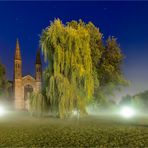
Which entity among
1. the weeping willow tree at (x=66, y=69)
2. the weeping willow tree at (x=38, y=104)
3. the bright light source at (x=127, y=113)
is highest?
the weeping willow tree at (x=66, y=69)

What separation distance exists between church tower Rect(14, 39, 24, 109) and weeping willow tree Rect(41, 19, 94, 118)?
2203 inches

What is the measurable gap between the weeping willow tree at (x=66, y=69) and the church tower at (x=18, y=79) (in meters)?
56.0

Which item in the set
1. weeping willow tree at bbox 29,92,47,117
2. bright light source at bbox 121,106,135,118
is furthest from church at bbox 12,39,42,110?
weeping willow tree at bbox 29,92,47,117

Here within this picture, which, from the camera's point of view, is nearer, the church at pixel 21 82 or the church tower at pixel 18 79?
the church tower at pixel 18 79

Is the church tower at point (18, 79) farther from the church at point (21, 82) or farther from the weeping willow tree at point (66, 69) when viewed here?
the weeping willow tree at point (66, 69)

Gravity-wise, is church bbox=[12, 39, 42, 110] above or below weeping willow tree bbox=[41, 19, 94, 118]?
above

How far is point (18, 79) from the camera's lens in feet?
277

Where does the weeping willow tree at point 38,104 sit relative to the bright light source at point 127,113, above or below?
above

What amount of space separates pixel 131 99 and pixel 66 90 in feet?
114

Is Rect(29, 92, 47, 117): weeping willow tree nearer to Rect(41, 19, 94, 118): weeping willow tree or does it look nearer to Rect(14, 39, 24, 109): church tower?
Rect(41, 19, 94, 118): weeping willow tree

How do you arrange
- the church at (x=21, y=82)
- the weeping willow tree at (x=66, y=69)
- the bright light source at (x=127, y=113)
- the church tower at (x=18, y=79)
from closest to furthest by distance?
the weeping willow tree at (x=66, y=69) → the bright light source at (x=127, y=113) → the church tower at (x=18, y=79) → the church at (x=21, y=82)

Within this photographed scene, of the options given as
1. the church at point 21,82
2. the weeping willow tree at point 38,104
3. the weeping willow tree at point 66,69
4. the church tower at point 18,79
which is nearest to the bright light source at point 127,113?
the weeping willow tree at point 66,69

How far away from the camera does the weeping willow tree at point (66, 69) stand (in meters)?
25.5

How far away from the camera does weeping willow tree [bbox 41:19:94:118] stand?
25.5 meters
